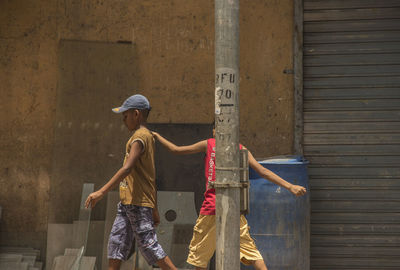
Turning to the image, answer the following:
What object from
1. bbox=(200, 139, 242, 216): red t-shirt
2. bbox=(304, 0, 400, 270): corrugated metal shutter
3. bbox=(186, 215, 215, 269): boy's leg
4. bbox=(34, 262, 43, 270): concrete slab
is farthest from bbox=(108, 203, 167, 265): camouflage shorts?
bbox=(304, 0, 400, 270): corrugated metal shutter

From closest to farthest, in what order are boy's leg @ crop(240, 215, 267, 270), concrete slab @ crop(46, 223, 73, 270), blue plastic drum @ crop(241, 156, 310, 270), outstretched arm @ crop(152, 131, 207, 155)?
boy's leg @ crop(240, 215, 267, 270) < outstretched arm @ crop(152, 131, 207, 155) < blue plastic drum @ crop(241, 156, 310, 270) < concrete slab @ crop(46, 223, 73, 270)

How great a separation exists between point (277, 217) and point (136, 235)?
153 centimetres

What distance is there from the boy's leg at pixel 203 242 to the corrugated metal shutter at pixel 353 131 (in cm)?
206

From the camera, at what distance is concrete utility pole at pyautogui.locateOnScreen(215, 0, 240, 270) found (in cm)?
394

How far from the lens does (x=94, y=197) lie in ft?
15.9

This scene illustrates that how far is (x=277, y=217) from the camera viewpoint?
19.7 feet

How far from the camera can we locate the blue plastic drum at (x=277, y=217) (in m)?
6.01

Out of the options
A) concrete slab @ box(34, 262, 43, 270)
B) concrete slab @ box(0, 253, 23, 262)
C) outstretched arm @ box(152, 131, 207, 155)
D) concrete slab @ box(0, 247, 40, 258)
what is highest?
outstretched arm @ box(152, 131, 207, 155)

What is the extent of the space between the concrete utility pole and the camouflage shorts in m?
1.31

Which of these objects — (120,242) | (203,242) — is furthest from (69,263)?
(203,242)

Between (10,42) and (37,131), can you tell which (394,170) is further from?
(10,42)

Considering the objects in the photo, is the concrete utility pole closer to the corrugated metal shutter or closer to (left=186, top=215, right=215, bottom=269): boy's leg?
(left=186, top=215, right=215, bottom=269): boy's leg

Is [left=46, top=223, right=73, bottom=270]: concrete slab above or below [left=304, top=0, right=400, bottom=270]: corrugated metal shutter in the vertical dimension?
below

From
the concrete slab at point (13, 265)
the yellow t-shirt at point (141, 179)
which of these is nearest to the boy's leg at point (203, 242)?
the yellow t-shirt at point (141, 179)
